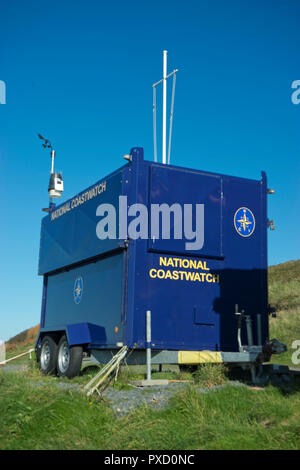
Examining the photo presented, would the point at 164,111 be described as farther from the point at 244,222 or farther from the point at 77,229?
the point at 244,222

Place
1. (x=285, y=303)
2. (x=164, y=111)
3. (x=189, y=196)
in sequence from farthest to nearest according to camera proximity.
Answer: (x=285, y=303)
(x=164, y=111)
(x=189, y=196)

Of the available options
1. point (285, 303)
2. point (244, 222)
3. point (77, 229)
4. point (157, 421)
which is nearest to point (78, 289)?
point (77, 229)

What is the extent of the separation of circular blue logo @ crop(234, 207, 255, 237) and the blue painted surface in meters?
0.09

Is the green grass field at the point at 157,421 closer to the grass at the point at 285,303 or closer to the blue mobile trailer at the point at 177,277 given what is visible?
the blue mobile trailer at the point at 177,277

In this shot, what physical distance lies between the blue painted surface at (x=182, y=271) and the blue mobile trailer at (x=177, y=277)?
2 centimetres

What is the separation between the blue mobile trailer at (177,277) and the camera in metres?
10.0

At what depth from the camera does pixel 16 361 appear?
20.2 m

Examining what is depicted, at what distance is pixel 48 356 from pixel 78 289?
1581 millimetres

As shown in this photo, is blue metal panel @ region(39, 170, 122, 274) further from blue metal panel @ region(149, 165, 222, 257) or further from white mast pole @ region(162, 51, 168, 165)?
white mast pole @ region(162, 51, 168, 165)

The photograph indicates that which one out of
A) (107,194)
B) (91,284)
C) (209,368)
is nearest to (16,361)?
(91,284)

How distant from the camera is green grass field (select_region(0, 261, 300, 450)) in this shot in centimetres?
596

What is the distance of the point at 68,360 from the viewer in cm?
1101

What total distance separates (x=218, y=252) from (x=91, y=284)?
2801mm
